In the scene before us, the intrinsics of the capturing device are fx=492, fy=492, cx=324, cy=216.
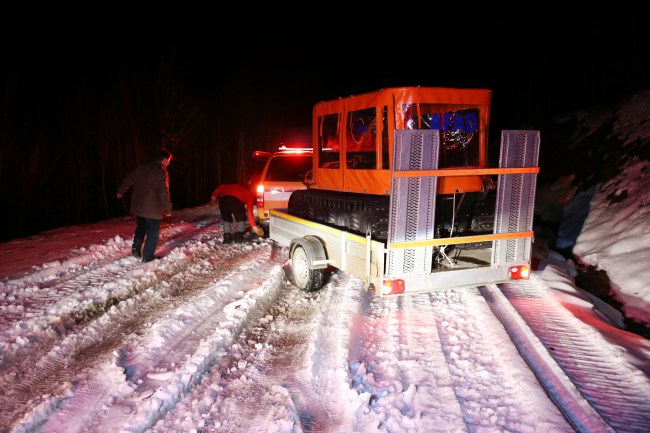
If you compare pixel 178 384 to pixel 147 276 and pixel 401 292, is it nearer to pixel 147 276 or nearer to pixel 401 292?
pixel 401 292

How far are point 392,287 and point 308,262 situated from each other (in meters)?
1.61

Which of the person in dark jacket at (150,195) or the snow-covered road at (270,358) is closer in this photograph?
the snow-covered road at (270,358)

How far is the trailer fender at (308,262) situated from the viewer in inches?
266

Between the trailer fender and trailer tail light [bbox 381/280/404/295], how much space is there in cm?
135

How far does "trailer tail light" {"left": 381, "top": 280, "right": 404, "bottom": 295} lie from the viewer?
5.53 metres

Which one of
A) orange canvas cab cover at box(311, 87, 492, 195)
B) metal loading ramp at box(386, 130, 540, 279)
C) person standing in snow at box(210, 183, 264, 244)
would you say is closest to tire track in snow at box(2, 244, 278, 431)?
orange canvas cab cover at box(311, 87, 492, 195)

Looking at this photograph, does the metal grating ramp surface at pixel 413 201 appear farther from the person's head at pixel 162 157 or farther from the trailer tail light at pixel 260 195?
the trailer tail light at pixel 260 195

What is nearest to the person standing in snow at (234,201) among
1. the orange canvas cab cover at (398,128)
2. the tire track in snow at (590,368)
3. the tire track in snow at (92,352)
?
the tire track in snow at (92,352)

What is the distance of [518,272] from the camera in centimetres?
627

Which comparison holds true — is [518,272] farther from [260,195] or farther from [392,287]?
[260,195]

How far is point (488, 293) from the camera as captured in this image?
23.0ft

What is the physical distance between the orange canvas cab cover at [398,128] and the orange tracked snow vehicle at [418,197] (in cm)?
1

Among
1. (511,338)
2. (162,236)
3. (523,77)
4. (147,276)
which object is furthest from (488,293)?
(523,77)

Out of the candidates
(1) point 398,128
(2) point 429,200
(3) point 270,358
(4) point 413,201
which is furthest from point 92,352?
(1) point 398,128
